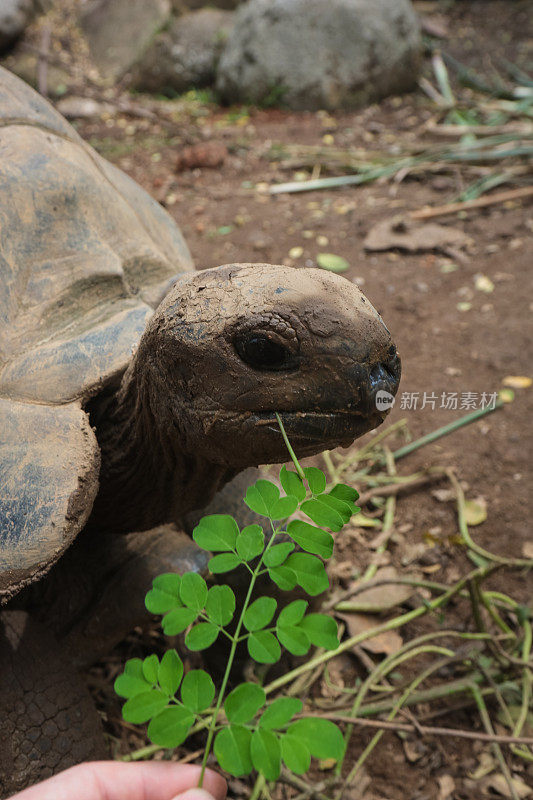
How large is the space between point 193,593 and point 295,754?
0.27 metres

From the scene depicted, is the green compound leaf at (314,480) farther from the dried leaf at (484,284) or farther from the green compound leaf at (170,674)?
the dried leaf at (484,284)

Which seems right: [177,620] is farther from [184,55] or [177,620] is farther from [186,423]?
[184,55]

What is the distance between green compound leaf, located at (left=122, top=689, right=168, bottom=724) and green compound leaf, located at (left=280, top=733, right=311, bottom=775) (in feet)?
0.63

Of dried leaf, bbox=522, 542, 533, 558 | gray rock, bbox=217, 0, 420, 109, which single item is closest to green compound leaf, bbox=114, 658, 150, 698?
dried leaf, bbox=522, 542, 533, 558

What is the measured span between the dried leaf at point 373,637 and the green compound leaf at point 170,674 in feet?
4.86

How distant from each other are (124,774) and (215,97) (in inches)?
290

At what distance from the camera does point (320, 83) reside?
681 centimetres

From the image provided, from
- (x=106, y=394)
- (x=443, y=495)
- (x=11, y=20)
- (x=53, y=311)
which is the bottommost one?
(x=443, y=495)

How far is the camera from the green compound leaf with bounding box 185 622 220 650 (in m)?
1.00

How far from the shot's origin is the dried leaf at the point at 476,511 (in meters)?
2.76

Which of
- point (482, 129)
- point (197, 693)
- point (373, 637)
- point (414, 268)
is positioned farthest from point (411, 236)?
point (197, 693)

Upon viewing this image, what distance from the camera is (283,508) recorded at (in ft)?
3.50

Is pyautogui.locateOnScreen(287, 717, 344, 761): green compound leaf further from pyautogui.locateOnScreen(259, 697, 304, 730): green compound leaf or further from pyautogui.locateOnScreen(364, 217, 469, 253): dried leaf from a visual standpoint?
pyautogui.locateOnScreen(364, 217, 469, 253): dried leaf

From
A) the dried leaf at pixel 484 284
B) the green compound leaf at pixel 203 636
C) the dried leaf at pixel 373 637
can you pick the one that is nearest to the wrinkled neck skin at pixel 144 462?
the green compound leaf at pixel 203 636
